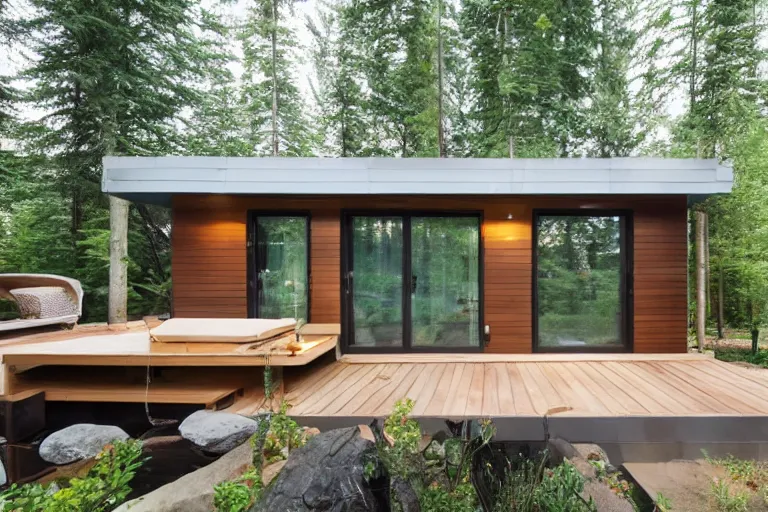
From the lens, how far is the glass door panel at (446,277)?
436 centimetres

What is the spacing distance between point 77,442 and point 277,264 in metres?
2.35

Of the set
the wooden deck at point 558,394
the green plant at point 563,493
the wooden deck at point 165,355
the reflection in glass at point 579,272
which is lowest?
the green plant at point 563,493

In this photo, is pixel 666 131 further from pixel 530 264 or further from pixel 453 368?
pixel 453 368

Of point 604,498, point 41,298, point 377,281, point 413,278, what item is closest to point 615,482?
point 604,498

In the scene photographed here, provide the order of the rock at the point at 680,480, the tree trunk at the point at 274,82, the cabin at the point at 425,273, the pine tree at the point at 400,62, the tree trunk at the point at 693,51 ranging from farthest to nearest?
the tree trunk at the point at 274,82 → the pine tree at the point at 400,62 → the tree trunk at the point at 693,51 → the cabin at the point at 425,273 → the rock at the point at 680,480

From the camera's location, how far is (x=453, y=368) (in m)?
3.62

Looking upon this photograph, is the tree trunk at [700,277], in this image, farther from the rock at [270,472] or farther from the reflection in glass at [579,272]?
the rock at [270,472]

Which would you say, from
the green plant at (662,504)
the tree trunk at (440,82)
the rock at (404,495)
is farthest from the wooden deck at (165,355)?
the tree trunk at (440,82)

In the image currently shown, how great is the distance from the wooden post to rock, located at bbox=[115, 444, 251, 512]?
5.98 meters

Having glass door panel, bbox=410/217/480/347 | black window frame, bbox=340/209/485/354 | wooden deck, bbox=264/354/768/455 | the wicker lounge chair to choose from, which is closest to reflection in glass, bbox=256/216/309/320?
black window frame, bbox=340/209/485/354

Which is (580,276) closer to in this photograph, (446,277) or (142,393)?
(446,277)

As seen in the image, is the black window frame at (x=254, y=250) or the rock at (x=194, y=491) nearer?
the rock at (x=194, y=491)

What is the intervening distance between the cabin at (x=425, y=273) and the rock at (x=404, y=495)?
1.16m

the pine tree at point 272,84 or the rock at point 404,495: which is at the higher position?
the pine tree at point 272,84
